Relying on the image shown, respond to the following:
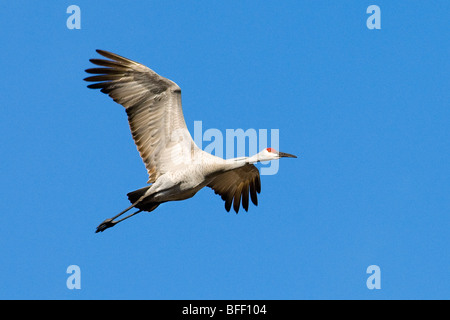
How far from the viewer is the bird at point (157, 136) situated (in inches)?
669

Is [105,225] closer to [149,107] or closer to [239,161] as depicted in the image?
[149,107]

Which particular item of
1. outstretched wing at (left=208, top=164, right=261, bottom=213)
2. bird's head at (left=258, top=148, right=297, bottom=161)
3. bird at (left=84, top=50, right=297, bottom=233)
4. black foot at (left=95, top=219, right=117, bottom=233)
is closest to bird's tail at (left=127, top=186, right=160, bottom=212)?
bird at (left=84, top=50, right=297, bottom=233)

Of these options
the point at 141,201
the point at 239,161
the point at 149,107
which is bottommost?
the point at 141,201

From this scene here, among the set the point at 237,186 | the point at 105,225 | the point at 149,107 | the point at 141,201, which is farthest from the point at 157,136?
the point at 237,186

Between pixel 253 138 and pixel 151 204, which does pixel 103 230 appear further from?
pixel 253 138

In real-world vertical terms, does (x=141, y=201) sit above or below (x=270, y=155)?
below

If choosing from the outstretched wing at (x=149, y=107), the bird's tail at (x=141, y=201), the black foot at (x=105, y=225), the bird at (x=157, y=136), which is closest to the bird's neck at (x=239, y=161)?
the bird at (x=157, y=136)

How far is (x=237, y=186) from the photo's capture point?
19047mm

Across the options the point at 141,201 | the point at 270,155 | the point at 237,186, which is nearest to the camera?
the point at 141,201

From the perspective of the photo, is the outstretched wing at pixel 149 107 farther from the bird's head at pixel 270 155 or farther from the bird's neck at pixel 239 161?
the bird's head at pixel 270 155

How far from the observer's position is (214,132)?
17.7m

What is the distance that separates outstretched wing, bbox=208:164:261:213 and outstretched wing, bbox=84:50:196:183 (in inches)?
73.8

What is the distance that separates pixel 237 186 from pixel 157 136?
2491mm
